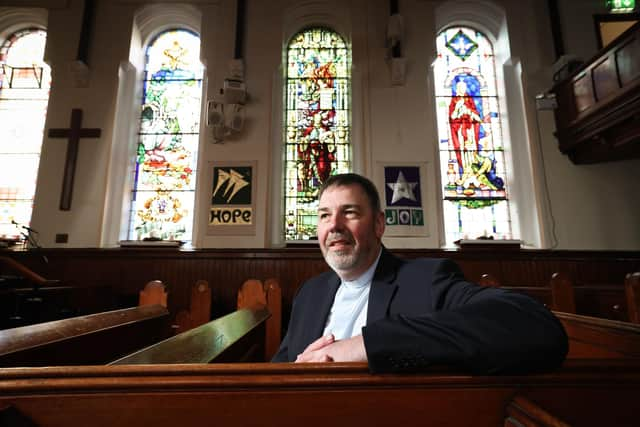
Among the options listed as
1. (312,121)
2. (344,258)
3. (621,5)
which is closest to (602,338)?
(344,258)

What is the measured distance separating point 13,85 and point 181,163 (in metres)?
3.50

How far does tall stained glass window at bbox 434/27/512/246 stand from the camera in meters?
6.01

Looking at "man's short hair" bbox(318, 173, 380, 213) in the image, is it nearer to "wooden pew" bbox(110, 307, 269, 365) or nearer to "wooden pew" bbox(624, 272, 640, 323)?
"wooden pew" bbox(110, 307, 269, 365)

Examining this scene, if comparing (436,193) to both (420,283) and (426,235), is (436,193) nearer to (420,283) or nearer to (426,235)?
(426,235)

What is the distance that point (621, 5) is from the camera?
629 centimetres

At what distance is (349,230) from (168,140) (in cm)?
593

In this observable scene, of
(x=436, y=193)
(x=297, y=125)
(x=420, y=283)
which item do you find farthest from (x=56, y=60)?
(x=420, y=283)

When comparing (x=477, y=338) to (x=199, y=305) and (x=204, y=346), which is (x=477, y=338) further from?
(x=199, y=305)

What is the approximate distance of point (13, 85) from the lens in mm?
6371

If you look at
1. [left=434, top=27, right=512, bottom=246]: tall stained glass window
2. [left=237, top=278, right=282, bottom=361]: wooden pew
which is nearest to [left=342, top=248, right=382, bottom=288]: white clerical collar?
[left=237, top=278, right=282, bottom=361]: wooden pew

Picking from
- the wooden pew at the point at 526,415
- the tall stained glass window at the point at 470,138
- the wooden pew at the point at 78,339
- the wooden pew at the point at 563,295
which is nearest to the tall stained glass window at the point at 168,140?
the wooden pew at the point at 78,339

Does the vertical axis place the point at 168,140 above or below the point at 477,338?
above

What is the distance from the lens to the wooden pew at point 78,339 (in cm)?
101

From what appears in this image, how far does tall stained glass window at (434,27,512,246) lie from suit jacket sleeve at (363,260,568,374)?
534 centimetres
